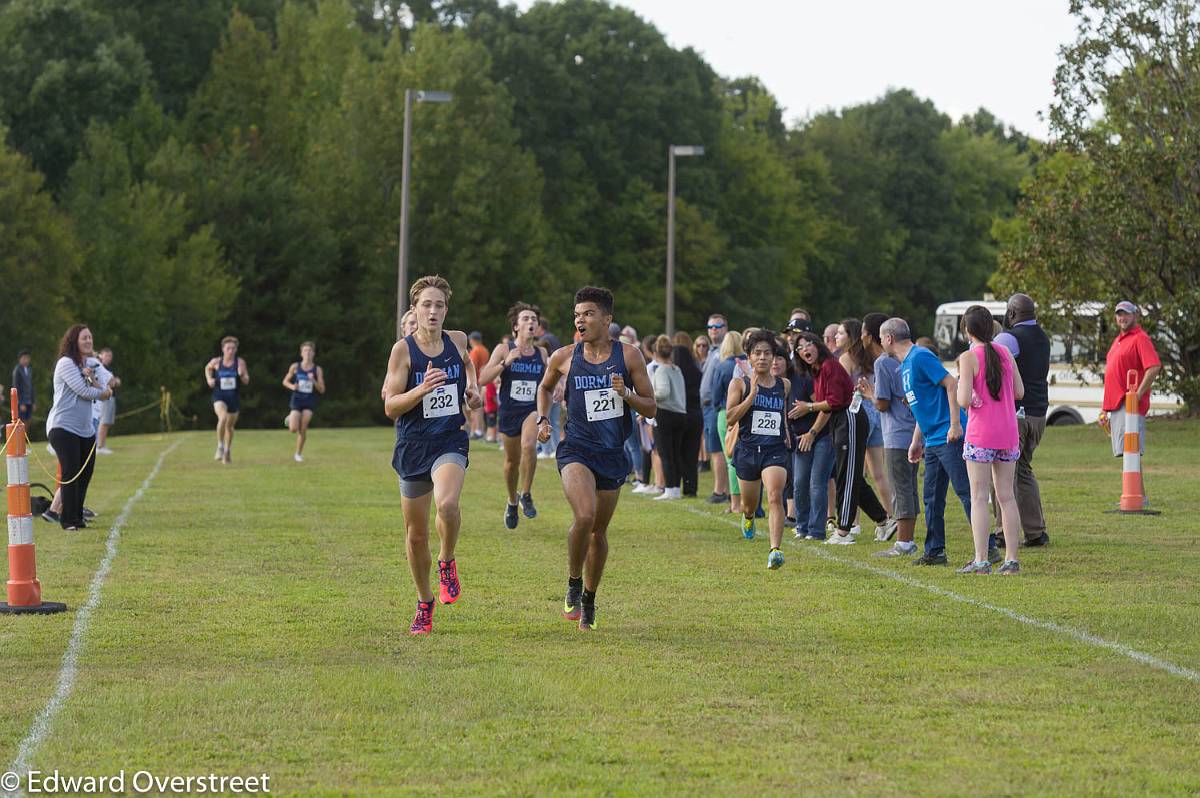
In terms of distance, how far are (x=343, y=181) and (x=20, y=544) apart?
170ft

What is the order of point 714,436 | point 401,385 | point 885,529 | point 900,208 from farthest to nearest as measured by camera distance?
1. point 900,208
2. point 714,436
3. point 885,529
4. point 401,385

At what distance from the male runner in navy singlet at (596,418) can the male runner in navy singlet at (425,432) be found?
23.0 inches

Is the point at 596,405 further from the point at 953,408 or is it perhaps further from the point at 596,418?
the point at 953,408

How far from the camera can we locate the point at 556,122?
6950 centimetres


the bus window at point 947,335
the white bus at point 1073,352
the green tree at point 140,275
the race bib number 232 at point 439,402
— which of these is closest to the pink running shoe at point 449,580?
the race bib number 232 at point 439,402

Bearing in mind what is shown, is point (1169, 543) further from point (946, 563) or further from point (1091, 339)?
point (1091, 339)

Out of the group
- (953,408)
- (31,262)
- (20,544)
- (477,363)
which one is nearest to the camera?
(20,544)

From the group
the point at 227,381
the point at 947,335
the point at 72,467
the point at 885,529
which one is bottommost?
the point at 885,529

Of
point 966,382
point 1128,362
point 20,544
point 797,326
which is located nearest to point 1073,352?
point 1128,362

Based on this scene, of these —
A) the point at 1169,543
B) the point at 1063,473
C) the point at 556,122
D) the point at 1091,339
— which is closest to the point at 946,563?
the point at 1169,543

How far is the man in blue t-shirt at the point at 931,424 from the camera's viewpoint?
13102 mm

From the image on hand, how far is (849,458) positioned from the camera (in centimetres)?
1531

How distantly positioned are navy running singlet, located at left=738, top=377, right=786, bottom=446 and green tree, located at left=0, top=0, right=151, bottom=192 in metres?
47.2

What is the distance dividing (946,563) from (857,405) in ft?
7.09
